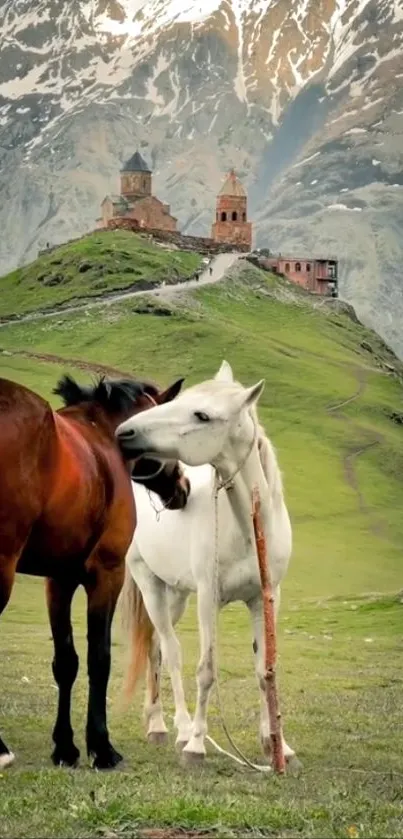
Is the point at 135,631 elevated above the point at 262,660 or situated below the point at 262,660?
below

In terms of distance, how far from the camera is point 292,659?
102 feet

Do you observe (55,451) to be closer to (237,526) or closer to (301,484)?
(237,526)

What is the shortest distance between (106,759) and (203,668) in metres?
1.35

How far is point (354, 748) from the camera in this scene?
16.4 metres

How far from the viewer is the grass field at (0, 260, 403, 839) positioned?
1010 cm

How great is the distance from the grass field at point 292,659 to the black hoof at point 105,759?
0.19 metres

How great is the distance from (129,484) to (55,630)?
5.43 feet

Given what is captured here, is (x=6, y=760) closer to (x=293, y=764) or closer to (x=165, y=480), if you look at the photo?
(x=293, y=764)

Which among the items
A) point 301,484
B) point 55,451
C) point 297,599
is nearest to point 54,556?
point 55,451

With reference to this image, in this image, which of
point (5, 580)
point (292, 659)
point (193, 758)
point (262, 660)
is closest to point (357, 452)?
point (292, 659)

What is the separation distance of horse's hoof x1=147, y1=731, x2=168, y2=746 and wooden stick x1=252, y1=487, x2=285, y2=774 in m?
3.09

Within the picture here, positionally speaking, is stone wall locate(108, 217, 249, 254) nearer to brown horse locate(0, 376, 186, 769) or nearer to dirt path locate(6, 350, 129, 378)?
dirt path locate(6, 350, 129, 378)

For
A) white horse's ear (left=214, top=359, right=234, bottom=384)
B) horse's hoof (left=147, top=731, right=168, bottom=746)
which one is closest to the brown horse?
white horse's ear (left=214, top=359, right=234, bottom=384)

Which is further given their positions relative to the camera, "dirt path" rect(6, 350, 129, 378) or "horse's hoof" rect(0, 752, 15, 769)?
"dirt path" rect(6, 350, 129, 378)
